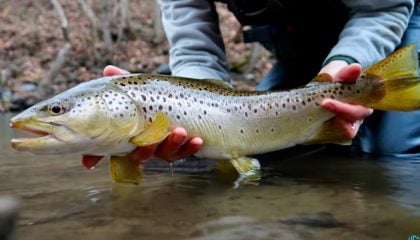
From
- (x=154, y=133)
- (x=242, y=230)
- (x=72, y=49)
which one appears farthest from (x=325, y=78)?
(x=72, y=49)

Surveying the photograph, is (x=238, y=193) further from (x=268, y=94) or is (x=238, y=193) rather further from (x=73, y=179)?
(x=73, y=179)

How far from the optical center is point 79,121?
4.82ft

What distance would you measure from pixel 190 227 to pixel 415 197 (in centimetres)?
63

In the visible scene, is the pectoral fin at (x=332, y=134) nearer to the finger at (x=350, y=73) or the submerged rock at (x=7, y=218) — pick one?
the finger at (x=350, y=73)

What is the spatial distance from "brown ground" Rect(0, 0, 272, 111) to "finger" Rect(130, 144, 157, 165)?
186 inches

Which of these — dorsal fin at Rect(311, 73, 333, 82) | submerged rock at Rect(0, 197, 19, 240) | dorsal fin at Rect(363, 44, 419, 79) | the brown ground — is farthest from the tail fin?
the brown ground

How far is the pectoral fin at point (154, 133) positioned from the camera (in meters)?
1.54

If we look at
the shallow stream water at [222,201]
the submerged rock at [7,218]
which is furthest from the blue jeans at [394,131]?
the submerged rock at [7,218]

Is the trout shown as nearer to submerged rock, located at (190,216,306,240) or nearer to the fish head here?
the fish head

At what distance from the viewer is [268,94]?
1.80 metres

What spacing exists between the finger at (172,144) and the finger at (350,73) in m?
0.52

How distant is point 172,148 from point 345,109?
0.54m

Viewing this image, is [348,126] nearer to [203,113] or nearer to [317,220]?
[203,113]

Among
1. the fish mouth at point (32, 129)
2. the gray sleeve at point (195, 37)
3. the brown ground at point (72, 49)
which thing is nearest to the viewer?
the fish mouth at point (32, 129)
